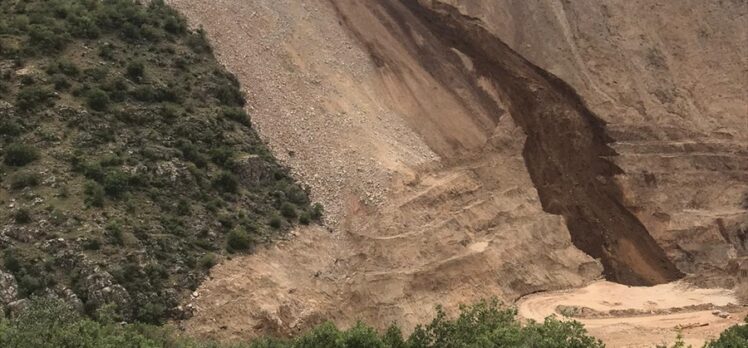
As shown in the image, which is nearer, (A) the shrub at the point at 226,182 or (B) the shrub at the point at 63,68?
(B) the shrub at the point at 63,68

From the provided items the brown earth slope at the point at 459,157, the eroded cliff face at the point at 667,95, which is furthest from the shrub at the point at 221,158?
the eroded cliff face at the point at 667,95

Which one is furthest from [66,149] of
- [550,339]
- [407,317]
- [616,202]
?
[616,202]

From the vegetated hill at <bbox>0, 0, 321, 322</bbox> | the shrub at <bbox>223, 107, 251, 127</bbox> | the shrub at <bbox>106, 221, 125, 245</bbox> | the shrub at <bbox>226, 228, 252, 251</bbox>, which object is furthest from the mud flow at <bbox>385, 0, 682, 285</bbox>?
the shrub at <bbox>106, 221, 125, 245</bbox>

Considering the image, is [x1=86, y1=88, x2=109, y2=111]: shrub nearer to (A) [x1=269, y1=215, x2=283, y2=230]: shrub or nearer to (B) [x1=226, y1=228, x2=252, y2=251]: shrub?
(B) [x1=226, y1=228, x2=252, y2=251]: shrub

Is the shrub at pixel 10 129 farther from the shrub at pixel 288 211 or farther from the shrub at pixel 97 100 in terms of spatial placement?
the shrub at pixel 288 211

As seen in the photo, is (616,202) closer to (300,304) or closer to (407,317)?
(407,317)

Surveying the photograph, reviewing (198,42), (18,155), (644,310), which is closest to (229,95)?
(198,42)
